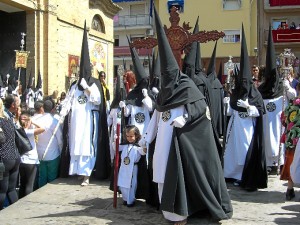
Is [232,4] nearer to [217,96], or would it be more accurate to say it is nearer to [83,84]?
[217,96]

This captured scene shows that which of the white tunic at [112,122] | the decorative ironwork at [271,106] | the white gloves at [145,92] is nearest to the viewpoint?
the white gloves at [145,92]

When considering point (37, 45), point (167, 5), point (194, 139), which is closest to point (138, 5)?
point (167, 5)

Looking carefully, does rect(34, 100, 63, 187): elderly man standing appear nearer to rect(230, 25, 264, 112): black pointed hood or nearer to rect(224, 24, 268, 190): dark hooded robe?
rect(224, 24, 268, 190): dark hooded robe

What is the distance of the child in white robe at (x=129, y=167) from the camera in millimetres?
5707

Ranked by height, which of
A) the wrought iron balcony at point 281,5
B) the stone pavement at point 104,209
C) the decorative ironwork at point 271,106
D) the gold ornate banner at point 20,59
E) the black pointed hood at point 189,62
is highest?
the wrought iron balcony at point 281,5

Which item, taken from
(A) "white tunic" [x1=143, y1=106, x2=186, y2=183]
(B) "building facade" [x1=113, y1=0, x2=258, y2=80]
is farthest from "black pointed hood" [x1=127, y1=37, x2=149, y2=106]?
(B) "building facade" [x1=113, y1=0, x2=258, y2=80]

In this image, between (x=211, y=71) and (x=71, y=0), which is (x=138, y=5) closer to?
(x=71, y=0)

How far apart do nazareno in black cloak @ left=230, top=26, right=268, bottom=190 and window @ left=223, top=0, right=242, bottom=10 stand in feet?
101

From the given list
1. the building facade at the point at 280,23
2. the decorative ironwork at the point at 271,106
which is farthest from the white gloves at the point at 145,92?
the building facade at the point at 280,23

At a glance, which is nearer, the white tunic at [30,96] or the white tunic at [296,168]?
the white tunic at [296,168]

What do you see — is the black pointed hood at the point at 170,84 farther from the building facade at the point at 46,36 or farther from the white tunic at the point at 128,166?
the building facade at the point at 46,36

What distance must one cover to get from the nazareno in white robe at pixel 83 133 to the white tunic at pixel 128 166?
1.45m

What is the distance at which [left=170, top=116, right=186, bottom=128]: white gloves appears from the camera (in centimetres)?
448

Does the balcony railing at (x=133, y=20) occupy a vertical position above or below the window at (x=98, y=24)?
above
